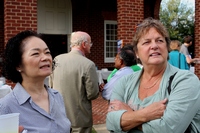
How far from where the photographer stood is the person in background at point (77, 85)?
12.6 ft

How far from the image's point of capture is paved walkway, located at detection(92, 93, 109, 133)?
6.02m

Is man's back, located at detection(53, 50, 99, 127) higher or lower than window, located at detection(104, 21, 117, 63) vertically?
lower

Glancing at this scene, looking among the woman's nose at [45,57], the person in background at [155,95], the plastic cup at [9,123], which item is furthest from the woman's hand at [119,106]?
the plastic cup at [9,123]

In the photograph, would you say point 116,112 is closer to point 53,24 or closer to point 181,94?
point 181,94

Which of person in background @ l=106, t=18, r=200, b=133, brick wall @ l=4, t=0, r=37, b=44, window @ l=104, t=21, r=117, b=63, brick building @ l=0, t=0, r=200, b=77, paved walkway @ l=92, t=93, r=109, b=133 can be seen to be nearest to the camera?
person in background @ l=106, t=18, r=200, b=133

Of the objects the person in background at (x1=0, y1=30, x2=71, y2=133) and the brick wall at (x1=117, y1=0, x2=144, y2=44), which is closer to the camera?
the person in background at (x1=0, y1=30, x2=71, y2=133)

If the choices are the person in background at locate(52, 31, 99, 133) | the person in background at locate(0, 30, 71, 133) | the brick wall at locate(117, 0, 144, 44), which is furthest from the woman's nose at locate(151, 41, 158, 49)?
the brick wall at locate(117, 0, 144, 44)

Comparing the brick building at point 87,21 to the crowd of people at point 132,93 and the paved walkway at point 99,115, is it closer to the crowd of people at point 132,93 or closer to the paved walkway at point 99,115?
the paved walkway at point 99,115

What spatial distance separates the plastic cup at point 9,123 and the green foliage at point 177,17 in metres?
34.7

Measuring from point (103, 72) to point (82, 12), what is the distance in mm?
3878

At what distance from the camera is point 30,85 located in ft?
6.82

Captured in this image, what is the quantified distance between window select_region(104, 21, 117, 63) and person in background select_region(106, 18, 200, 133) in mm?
10685

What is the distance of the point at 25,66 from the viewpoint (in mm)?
1997

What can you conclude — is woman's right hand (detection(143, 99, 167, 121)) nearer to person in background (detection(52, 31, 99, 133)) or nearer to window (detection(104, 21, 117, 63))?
person in background (detection(52, 31, 99, 133))
